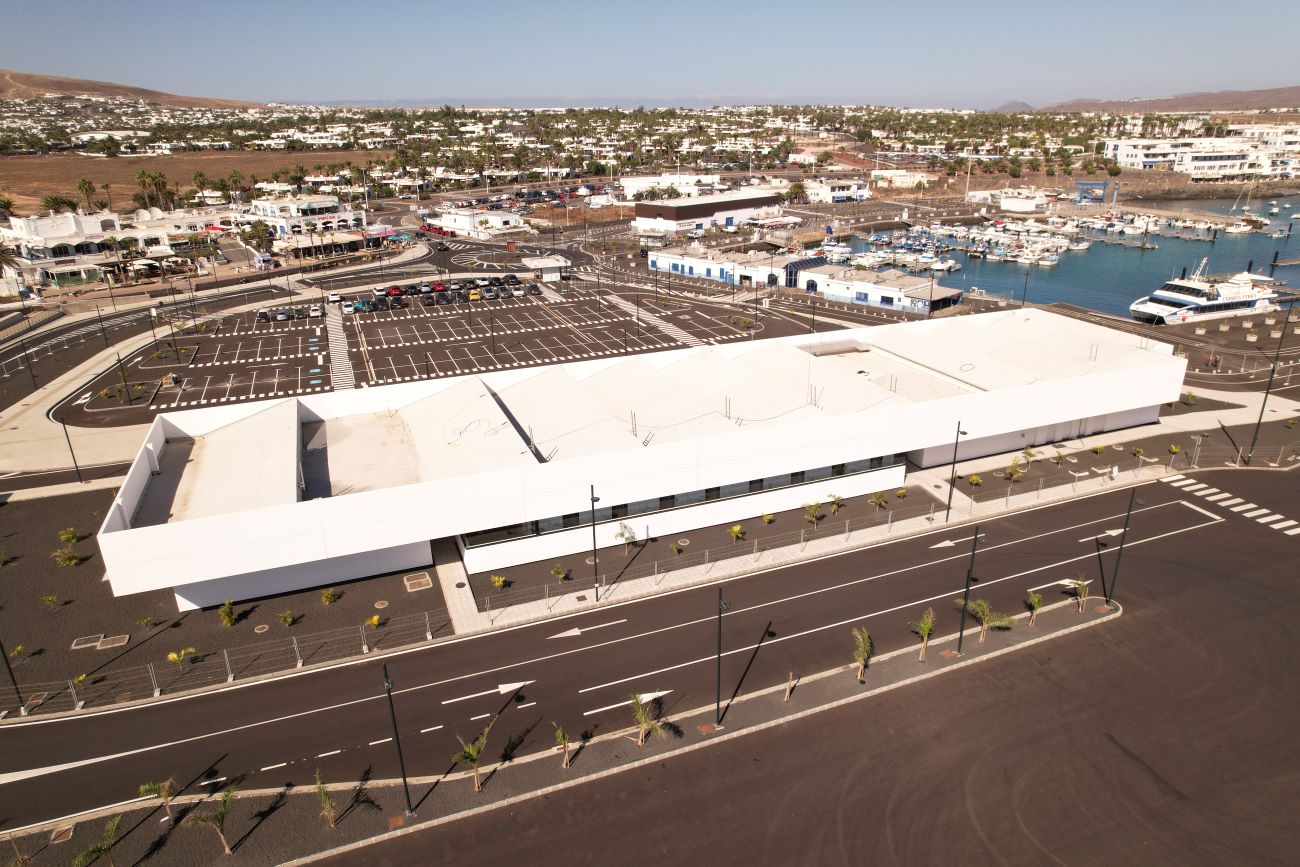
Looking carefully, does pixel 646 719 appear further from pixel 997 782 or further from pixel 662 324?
pixel 662 324

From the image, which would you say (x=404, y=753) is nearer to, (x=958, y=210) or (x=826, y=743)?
(x=826, y=743)


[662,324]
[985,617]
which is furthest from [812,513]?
[662,324]

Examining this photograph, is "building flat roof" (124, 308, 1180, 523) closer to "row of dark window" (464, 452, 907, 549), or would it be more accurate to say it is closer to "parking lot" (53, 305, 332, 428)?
"row of dark window" (464, 452, 907, 549)

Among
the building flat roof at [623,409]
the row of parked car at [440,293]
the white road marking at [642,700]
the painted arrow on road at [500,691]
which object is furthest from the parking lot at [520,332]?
the white road marking at [642,700]

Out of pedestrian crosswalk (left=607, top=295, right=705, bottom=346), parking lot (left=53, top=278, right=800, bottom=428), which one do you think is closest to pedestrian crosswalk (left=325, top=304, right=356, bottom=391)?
parking lot (left=53, top=278, right=800, bottom=428)

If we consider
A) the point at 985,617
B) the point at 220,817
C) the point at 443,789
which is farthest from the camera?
the point at 985,617

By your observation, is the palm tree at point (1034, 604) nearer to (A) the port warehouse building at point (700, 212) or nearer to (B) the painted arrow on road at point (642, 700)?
(B) the painted arrow on road at point (642, 700)

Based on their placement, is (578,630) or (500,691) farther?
(578,630)
